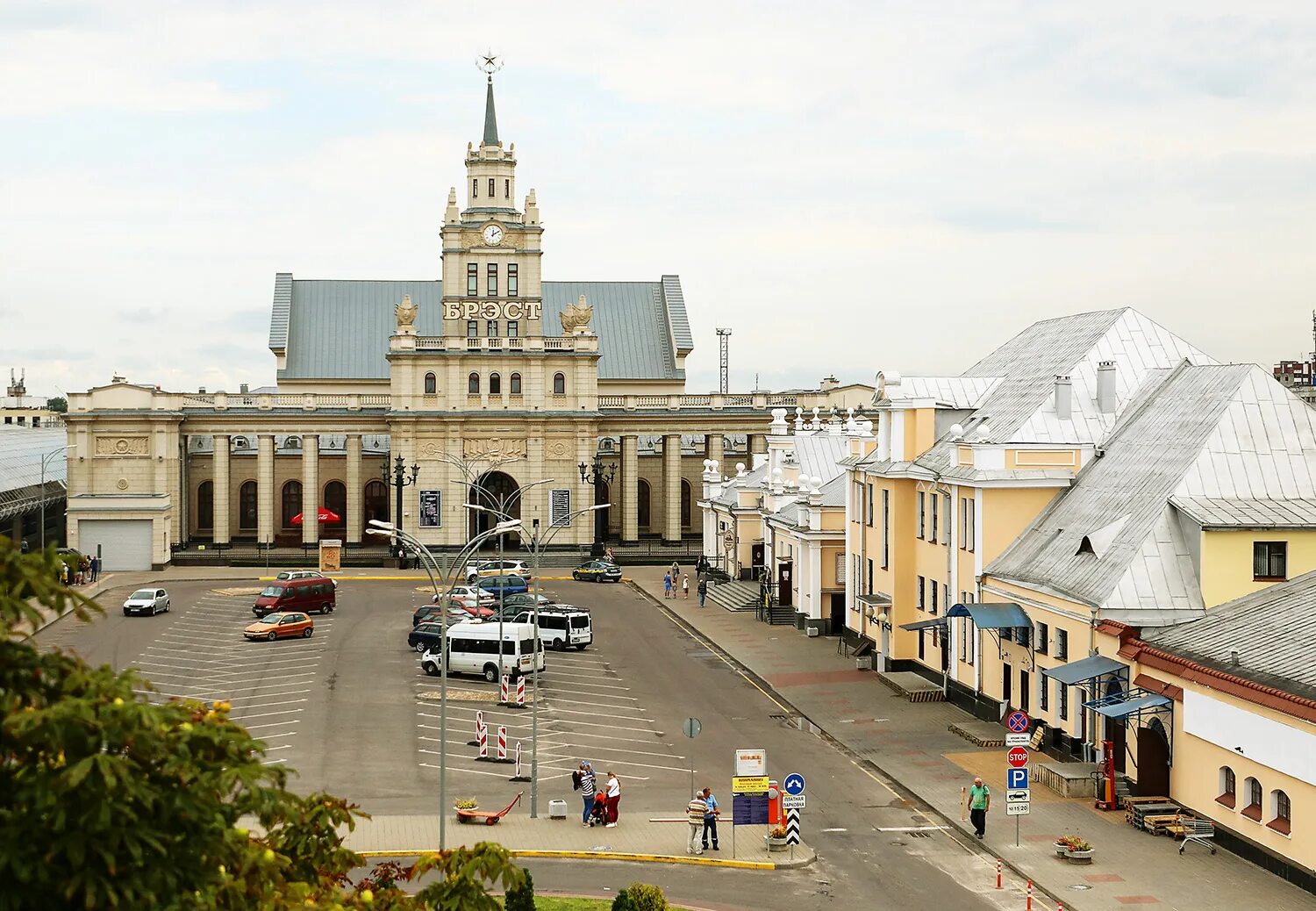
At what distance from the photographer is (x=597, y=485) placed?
111500 millimetres

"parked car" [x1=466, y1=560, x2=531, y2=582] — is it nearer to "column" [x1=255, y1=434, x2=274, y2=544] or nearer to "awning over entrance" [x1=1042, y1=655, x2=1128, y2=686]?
"column" [x1=255, y1=434, x2=274, y2=544]

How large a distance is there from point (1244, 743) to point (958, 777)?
31.0 feet

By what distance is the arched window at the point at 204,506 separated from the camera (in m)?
116

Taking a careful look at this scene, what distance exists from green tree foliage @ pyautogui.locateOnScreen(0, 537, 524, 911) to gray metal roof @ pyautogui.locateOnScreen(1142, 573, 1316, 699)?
937 inches

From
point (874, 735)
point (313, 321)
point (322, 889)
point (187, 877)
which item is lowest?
point (874, 735)

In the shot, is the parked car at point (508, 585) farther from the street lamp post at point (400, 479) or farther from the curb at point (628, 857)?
the curb at point (628, 857)

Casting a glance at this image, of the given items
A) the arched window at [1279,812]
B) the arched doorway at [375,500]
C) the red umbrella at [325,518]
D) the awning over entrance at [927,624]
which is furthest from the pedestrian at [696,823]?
the arched doorway at [375,500]

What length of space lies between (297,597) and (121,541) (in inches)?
1203

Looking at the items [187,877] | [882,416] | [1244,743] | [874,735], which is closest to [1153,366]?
[882,416]

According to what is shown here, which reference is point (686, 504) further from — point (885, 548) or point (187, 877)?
point (187, 877)

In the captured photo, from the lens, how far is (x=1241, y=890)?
2994 centimetres

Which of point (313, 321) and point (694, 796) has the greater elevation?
point (313, 321)

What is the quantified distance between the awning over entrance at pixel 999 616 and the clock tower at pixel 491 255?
6482 cm

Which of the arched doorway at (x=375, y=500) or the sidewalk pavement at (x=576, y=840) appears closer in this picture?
the sidewalk pavement at (x=576, y=840)
